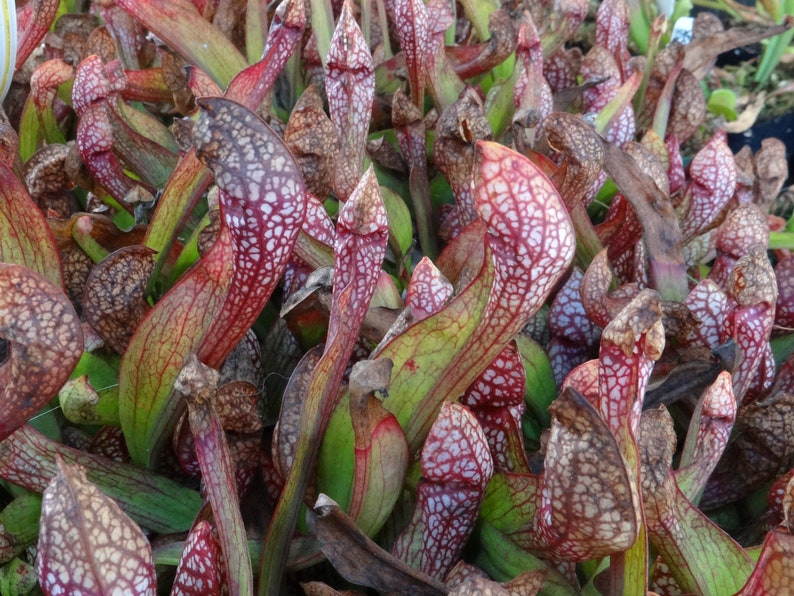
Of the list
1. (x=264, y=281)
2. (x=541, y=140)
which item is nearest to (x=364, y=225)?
(x=264, y=281)

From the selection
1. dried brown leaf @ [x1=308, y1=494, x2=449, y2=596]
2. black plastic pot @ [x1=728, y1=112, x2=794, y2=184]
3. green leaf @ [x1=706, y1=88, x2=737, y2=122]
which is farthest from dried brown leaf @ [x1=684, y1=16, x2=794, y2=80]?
dried brown leaf @ [x1=308, y1=494, x2=449, y2=596]

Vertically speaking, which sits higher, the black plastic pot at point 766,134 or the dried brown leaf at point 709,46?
the dried brown leaf at point 709,46

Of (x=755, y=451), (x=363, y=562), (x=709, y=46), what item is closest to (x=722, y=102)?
(x=709, y=46)

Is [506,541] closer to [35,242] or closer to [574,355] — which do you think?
[574,355]

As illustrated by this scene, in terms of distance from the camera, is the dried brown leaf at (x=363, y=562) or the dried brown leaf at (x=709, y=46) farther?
the dried brown leaf at (x=709, y=46)

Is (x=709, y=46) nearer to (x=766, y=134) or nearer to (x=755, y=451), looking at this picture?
(x=766, y=134)

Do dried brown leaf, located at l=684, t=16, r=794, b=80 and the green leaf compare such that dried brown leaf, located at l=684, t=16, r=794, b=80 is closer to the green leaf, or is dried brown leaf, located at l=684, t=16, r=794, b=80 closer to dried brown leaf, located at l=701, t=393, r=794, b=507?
the green leaf

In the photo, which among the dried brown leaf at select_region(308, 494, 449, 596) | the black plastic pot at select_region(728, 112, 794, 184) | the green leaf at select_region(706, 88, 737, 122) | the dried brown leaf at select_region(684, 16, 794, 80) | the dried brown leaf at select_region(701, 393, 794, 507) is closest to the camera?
the dried brown leaf at select_region(308, 494, 449, 596)

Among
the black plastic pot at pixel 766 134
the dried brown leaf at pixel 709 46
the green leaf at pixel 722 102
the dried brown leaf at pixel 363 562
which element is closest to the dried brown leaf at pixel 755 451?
the dried brown leaf at pixel 363 562

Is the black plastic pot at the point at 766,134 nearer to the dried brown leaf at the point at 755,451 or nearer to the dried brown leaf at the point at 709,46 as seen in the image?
the dried brown leaf at the point at 709,46

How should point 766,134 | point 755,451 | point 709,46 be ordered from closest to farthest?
point 755,451 → point 709,46 → point 766,134

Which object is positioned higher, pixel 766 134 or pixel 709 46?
pixel 709 46

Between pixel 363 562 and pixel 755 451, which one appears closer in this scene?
pixel 363 562
